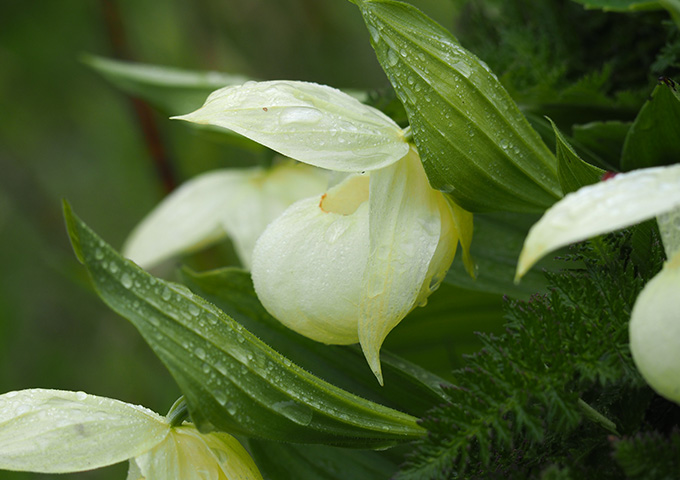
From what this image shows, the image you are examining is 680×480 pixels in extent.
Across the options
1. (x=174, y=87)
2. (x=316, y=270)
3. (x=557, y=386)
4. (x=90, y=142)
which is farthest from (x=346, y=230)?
(x=90, y=142)

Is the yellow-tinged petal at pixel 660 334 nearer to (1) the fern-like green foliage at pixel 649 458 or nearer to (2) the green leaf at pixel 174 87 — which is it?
(1) the fern-like green foliage at pixel 649 458

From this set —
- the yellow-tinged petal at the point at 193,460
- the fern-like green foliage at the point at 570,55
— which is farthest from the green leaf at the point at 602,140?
the yellow-tinged petal at the point at 193,460

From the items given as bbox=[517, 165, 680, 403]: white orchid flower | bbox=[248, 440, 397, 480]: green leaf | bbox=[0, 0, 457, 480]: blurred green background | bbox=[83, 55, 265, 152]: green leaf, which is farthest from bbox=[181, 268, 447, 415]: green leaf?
bbox=[0, 0, 457, 480]: blurred green background

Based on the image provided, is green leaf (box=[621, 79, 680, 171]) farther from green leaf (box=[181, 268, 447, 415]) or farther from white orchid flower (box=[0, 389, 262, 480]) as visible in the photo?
white orchid flower (box=[0, 389, 262, 480])

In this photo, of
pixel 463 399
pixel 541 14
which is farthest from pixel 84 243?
pixel 541 14

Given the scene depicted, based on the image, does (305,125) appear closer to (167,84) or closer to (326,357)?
(326,357)

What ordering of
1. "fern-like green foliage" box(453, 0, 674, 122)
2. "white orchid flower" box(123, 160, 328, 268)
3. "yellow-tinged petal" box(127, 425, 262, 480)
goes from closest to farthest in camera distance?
"yellow-tinged petal" box(127, 425, 262, 480) < "fern-like green foliage" box(453, 0, 674, 122) < "white orchid flower" box(123, 160, 328, 268)
